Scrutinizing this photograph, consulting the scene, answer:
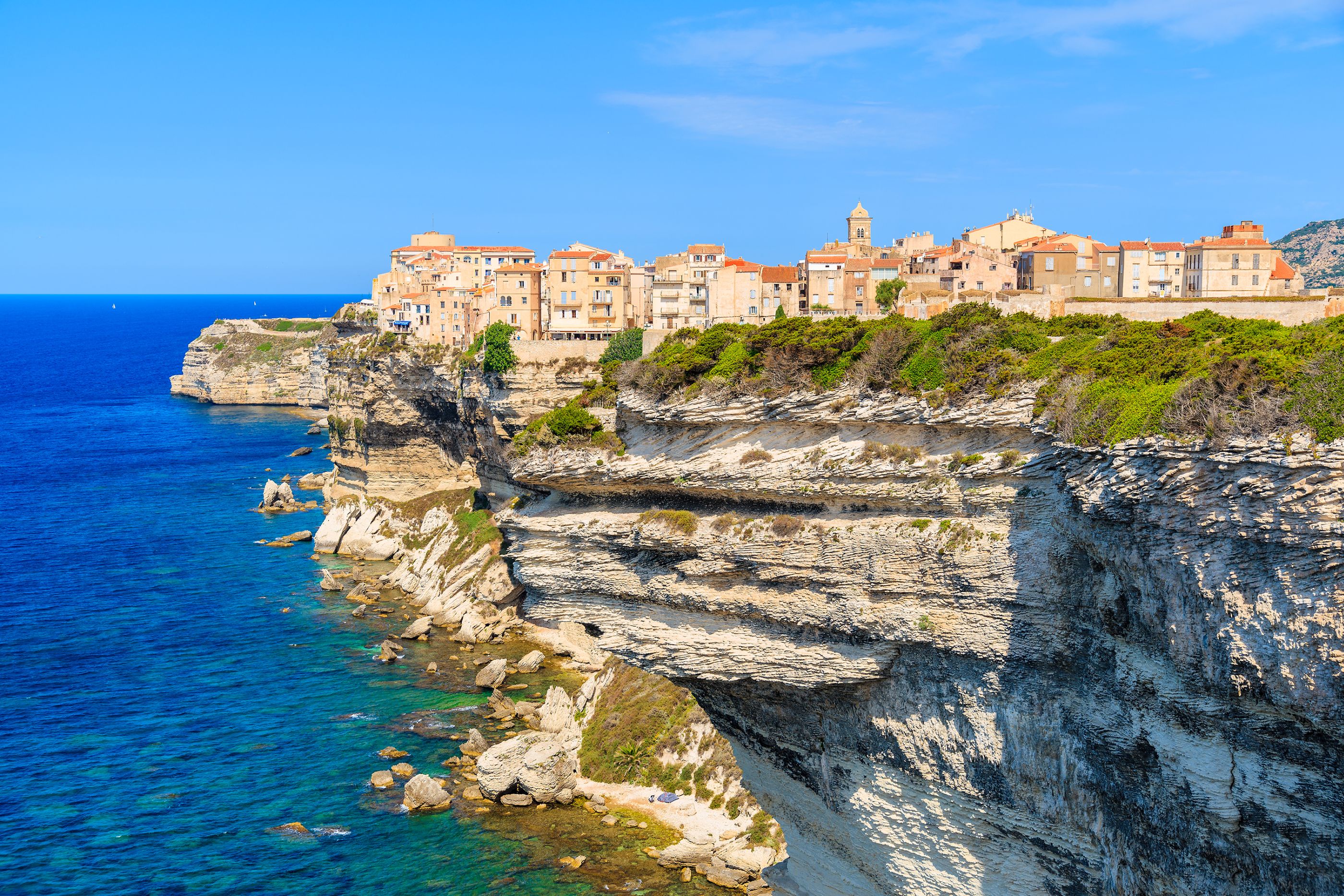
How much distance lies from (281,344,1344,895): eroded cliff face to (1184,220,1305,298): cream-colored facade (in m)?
19.2

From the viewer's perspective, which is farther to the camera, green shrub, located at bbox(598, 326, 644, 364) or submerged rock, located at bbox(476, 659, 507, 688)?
green shrub, located at bbox(598, 326, 644, 364)

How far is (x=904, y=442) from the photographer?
2691 cm

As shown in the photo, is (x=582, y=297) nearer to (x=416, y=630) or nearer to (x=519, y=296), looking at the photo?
(x=519, y=296)

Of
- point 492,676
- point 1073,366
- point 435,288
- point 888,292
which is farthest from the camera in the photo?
point 435,288

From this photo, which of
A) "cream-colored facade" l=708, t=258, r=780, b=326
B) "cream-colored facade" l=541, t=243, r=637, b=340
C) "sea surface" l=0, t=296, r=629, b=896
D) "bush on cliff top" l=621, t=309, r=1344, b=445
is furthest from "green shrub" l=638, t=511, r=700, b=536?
"cream-colored facade" l=541, t=243, r=637, b=340

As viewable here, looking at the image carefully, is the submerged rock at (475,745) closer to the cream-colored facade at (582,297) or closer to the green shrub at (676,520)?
the green shrub at (676,520)

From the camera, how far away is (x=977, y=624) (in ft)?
79.3

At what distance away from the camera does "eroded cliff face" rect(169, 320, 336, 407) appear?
151 metres

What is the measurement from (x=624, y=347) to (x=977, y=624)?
35.4 metres

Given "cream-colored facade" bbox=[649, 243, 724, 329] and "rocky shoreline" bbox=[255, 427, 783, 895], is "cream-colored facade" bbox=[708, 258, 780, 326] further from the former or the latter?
"rocky shoreline" bbox=[255, 427, 783, 895]

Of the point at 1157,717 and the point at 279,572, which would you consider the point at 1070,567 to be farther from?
the point at 279,572

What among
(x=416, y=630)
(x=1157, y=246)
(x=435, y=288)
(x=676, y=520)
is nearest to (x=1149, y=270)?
(x=1157, y=246)

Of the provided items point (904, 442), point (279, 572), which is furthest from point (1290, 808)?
point (279, 572)

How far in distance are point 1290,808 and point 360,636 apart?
44.8 metres
